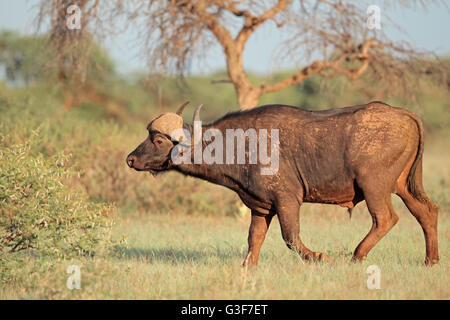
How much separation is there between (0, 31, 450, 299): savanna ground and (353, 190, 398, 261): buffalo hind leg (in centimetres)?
18

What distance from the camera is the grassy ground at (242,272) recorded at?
225 inches

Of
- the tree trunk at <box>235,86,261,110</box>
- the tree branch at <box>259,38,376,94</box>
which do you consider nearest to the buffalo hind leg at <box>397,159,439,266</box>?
the tree branch at <box>259,38,376,94</box>

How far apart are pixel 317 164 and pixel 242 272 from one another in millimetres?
1640

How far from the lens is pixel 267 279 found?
243 inches

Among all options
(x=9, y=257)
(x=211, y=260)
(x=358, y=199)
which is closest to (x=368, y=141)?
(x=358, y=199)

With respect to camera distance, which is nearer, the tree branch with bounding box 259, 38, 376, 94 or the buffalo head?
the buffalo head

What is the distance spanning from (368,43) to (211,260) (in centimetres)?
602

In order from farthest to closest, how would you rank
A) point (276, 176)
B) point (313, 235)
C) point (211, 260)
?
1. point (313, 235)
2. point (211, 260)
3. point (276, 176)

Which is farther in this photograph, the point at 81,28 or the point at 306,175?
the point at 81,28

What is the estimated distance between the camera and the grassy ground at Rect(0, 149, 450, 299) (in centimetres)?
570

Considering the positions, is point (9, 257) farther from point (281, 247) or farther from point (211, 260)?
point (281, 247)

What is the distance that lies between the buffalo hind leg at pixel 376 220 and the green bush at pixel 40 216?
105 inches

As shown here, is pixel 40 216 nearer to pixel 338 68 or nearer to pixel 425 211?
pixel 425 211

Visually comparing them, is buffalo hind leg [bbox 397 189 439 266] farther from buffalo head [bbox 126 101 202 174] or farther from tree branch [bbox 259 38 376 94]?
tree branch [bbox 259 38 376 94]
